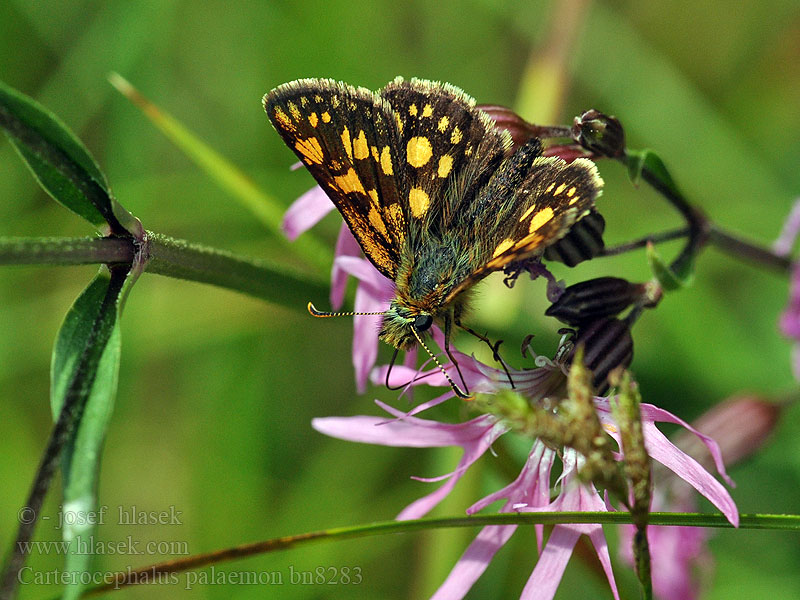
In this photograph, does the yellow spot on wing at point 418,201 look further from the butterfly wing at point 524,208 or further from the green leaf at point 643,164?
the green leaf at point 643,164

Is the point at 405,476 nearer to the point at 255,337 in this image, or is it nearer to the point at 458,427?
the point at 255,337

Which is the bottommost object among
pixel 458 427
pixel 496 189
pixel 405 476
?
pixel 405 476

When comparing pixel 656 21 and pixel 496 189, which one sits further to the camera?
pixel 656 21

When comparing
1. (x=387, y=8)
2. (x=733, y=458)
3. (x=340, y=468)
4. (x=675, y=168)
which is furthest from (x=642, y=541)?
(x=387, y=8)

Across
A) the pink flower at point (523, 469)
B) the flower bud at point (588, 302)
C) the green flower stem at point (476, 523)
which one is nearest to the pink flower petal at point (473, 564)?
the pink flower at point (523, 469)

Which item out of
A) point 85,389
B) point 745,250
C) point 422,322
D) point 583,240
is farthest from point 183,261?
point 745,250
